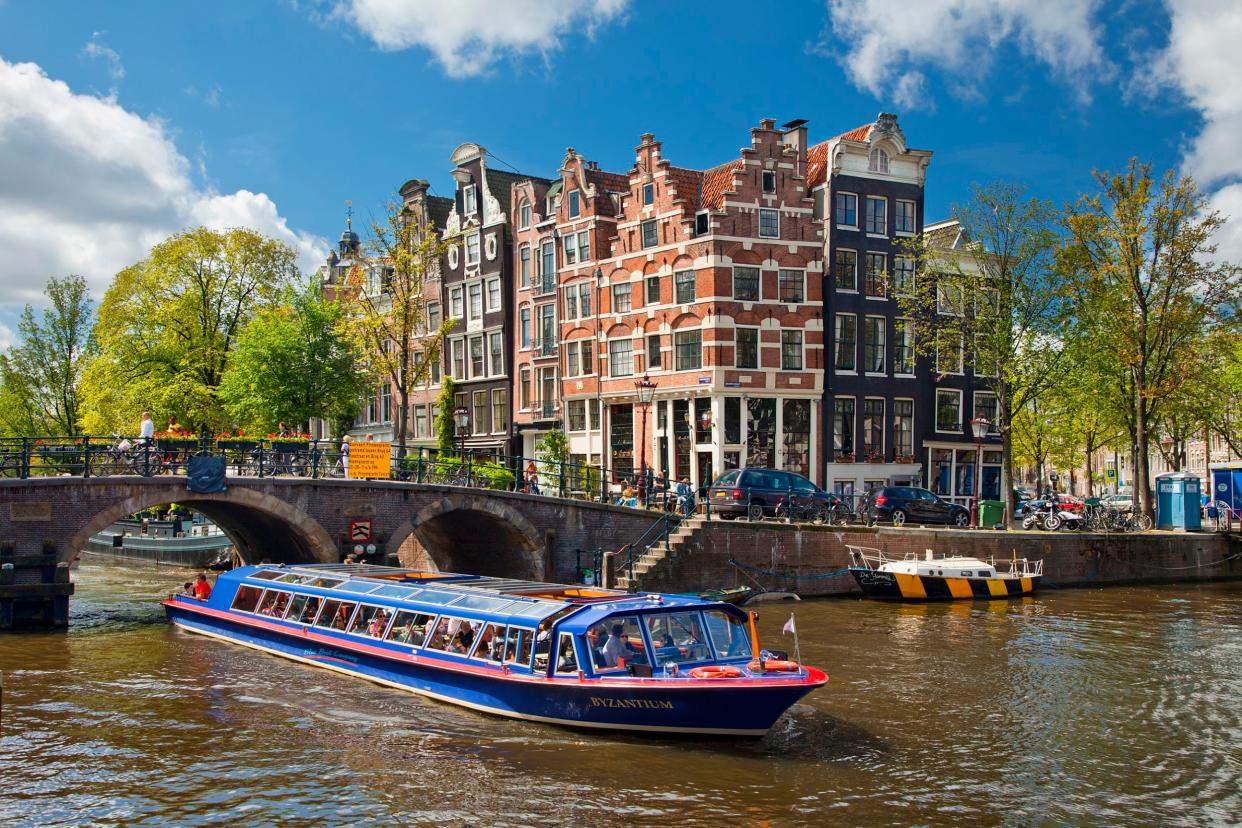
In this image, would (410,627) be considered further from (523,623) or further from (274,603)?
(274,603)

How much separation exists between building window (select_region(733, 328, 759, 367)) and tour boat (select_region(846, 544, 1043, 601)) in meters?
10.1

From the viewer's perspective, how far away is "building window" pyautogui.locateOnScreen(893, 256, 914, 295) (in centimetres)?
4456

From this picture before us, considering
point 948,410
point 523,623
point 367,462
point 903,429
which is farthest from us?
point 948,410

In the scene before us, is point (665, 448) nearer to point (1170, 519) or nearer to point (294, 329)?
point (294, 329)

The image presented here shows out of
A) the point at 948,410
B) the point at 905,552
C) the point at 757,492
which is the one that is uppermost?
the point at 948,410

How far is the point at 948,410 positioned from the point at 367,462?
26606 millimetres

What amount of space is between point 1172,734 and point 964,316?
27.6m

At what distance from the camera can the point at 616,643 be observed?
683 inches

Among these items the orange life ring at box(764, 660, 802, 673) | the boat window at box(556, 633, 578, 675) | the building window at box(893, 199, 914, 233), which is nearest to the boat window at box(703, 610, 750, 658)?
the orange life ring at box(764, 660, 802, 673)

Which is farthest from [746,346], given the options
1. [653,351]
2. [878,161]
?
[878,161]

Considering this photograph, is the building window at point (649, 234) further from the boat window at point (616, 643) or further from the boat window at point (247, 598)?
the boat window at point (616, 643)

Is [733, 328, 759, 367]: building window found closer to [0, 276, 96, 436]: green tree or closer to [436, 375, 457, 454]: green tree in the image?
[436, 375, 457, 454]: green tree

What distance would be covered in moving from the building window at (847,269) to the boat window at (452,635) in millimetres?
28947

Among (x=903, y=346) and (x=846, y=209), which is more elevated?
(x=846, y=209)
